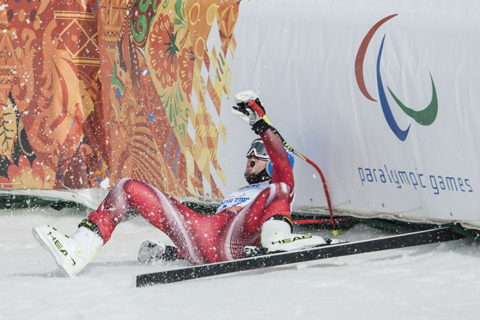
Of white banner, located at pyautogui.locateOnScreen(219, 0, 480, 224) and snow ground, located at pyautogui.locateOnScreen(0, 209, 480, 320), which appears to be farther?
white banner, located at pyautogui.locateOnScreen(219, 0, 480, 224)

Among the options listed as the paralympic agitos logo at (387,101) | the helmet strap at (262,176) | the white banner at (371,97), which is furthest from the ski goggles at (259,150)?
the paralympic agitos logo at (387,101)

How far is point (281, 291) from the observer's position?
3.85 meters

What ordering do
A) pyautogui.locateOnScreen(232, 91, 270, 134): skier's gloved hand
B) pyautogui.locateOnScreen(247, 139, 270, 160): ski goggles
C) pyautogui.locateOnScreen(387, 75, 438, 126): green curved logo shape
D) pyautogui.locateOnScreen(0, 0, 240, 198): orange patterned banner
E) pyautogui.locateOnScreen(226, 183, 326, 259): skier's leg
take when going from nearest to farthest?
pyautogui.locateOnScreen(226, 183, 326, 259): skier's leg < pyautogui.locateOnScreen(387, 75, 438, 126): green curved logo shape < pyautogui.locateOnScreen(232, 91, 270, 134): skier's gloved hand < pyautogui.locateOnScreen(247, 139, 270, 160): ski goggles < pyautogui.locateOnScreen(0, 0, 240, 198): orange patterned banner

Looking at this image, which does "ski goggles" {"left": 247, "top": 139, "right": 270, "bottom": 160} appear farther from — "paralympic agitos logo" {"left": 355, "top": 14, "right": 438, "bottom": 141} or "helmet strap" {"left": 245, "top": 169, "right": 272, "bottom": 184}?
"paralympic agitos logo" {"left": 355, "top": 14, "right": 438, "bottom": 141}

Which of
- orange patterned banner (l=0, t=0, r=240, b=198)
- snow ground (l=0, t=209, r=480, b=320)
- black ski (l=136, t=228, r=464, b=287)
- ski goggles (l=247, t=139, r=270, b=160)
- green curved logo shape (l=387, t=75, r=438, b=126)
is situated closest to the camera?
snow ground (l=0, t=209, r=480, b=320)

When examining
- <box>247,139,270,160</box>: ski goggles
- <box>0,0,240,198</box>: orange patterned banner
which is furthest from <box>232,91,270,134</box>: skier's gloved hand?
<box>0,0,240,198</box>: orange patterned banner

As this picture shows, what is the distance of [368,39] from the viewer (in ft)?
15.7

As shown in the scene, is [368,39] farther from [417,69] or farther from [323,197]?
[323,197]

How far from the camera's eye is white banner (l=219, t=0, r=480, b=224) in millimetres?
4336

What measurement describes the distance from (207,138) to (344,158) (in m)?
1.27

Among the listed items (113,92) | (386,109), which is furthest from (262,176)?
(113,92)

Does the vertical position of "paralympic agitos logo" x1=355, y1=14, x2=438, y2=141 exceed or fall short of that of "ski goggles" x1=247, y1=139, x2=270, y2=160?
it exceeds it

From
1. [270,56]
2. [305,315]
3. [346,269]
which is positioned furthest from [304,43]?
[305,315]

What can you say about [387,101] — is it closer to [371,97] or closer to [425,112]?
[371,97]
